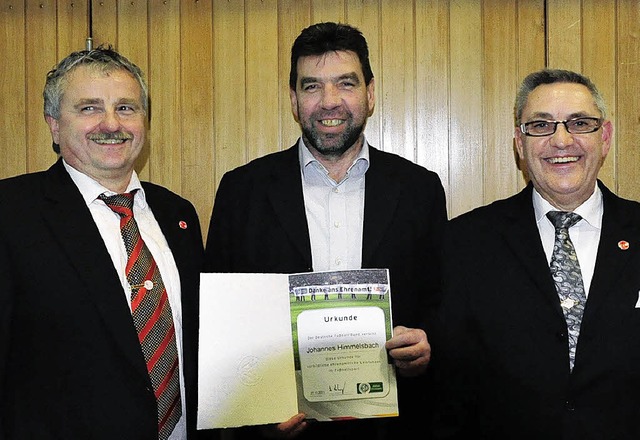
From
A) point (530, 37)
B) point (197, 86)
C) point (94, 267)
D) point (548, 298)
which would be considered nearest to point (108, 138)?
point (94, 267)

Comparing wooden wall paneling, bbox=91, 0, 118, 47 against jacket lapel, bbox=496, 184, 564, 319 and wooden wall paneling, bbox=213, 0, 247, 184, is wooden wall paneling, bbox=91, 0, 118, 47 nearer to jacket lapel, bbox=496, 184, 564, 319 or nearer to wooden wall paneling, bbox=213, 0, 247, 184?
wooden wall paneling, bbox=213, 0, 247, 184

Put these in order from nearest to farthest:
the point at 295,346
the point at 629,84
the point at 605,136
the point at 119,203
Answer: the point at 295,346
the point at 119,203
the point at 605,136
the point at 629,84

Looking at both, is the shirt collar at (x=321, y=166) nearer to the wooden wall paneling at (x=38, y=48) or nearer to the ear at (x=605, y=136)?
the ear at (x=605, y=136)

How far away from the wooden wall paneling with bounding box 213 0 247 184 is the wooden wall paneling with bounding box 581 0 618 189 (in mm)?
1560

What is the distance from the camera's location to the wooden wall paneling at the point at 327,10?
137 inches

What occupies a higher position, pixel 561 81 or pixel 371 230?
pixel 561 81

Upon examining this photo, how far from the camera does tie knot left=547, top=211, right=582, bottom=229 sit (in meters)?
2.49

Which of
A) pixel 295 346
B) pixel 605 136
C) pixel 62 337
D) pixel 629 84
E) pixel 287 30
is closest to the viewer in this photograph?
pixel 62 337

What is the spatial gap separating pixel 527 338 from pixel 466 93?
4.73 feet

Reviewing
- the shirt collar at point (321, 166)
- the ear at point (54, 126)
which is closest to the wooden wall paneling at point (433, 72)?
the shirt collar at point (321, 166)

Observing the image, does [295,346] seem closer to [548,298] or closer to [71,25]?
[548,298]

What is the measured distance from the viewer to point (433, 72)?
3469 millimetres

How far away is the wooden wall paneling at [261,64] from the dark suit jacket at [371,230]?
28.0 inches

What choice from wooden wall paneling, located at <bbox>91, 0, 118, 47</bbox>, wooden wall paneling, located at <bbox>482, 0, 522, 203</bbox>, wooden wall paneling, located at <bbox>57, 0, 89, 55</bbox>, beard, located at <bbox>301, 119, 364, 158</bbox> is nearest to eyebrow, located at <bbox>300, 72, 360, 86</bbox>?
beard, located at <bbox>301, 119, 364, 158</bbox>
